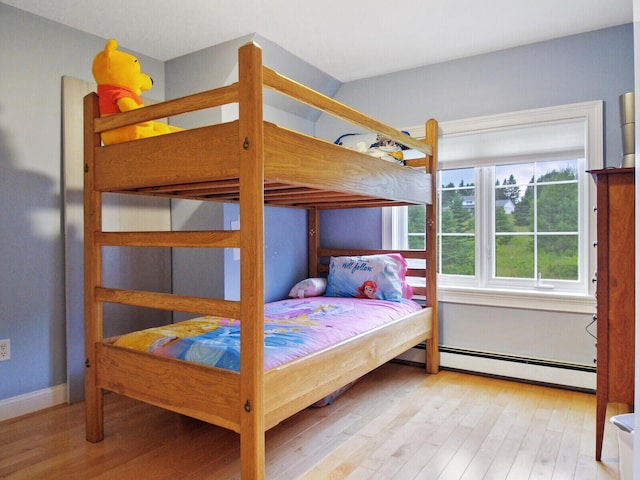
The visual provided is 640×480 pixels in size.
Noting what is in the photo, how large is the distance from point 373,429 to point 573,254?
5.69 feet

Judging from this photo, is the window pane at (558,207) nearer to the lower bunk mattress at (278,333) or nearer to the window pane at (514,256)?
the window pane at (514,256)

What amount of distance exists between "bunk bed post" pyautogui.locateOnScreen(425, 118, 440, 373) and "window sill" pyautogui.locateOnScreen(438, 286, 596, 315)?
4.8 inches

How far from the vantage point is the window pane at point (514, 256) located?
119 inches

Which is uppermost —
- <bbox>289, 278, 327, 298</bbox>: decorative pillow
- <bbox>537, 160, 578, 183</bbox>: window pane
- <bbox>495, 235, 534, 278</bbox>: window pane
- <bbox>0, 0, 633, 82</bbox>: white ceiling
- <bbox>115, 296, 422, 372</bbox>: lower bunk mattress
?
<bbox>0, 0, 633, 82</bbox>: white ceiling

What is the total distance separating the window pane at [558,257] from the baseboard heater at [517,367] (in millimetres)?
557

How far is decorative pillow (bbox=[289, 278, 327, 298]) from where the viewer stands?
3246mm

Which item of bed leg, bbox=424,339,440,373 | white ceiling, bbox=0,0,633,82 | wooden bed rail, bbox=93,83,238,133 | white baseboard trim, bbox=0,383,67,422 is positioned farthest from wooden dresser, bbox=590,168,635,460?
white baseboard trim, bbox=0,383,67,422

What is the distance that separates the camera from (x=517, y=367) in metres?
2.91

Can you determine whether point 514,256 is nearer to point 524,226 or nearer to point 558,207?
point 524,226

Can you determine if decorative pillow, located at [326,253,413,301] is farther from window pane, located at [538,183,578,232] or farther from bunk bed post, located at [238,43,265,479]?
bunk bed post, located at [238,43,265,479]

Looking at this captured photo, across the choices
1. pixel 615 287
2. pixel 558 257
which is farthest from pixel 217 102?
pixel 558 257

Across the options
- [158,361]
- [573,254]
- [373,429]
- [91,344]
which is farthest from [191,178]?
[573,254]

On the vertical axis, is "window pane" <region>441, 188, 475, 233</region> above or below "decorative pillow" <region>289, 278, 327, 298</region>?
above

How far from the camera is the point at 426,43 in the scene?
2.83m
